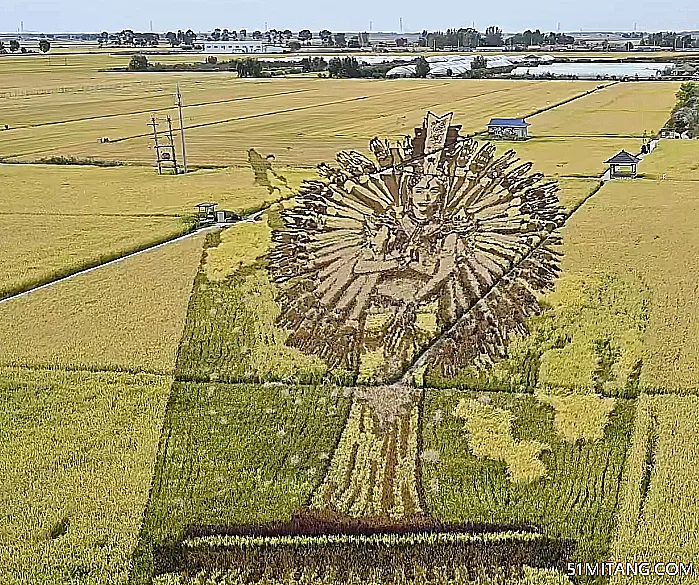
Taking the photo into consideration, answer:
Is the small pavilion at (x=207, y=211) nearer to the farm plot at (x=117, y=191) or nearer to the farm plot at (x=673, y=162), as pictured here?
the farm plot at (x=117, y=191)

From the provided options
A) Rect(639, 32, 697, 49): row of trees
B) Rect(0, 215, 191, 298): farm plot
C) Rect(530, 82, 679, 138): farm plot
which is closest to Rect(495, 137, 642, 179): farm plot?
Rect(530, 82, 679, 138): farm plot

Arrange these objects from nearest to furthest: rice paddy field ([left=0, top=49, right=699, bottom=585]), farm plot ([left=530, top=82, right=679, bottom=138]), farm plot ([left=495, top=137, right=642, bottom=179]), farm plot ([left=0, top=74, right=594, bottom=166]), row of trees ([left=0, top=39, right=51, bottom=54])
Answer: rice paddy field ([left=0, top=49, right=699, bottom=585])
farm plot ([left=495, top=137, right=642, bottom=179])
farm plot ([left=0, top=74, right=594, bottom=166])
farm plot ([left=530, top=82, right=679, bottom=138])
row of trees ([left=0, top=39, right=51, bottom=54])

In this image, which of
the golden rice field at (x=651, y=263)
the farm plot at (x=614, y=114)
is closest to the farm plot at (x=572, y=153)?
the farm plot at (x=614, y=114)

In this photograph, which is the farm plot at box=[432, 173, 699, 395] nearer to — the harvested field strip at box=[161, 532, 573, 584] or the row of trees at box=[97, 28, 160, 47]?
the harvested field strip at box=[161, 532, 573, 584]

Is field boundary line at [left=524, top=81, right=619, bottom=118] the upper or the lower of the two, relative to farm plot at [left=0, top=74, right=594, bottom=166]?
lower

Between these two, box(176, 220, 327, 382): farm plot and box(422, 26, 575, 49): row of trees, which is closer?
box(176, 220, 327, 382): farm plot

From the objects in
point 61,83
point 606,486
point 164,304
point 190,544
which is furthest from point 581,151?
point 61,83
